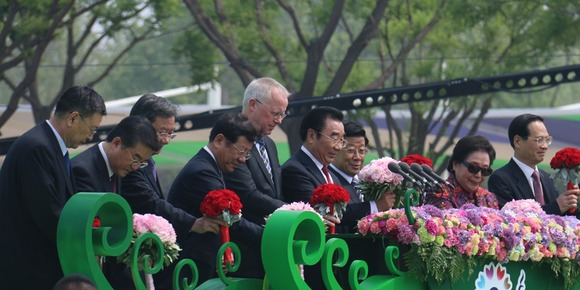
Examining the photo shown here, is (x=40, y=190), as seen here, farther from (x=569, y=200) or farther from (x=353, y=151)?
(x=569, y=200)

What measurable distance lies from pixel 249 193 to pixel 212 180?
0.33 m

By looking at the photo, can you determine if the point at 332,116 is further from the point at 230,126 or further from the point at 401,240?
the point at 401,240

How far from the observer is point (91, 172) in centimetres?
632

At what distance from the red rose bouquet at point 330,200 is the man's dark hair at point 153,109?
1233 millimetres

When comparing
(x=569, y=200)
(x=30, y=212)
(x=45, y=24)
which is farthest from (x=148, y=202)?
(x=45, y=24)

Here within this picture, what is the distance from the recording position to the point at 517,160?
343 inches

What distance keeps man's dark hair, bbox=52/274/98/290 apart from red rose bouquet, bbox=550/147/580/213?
13.0 feet

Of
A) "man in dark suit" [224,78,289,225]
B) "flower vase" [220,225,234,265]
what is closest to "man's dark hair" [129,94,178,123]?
"man in dark suit" [224,78,289,225]

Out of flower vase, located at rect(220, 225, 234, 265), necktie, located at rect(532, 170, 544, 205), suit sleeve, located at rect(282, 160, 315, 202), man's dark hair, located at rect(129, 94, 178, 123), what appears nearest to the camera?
flower vase, located at rect(220, 225, 234, 265)

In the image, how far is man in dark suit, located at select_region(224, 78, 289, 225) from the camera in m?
7.17

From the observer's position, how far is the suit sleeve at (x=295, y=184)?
25.0 feet

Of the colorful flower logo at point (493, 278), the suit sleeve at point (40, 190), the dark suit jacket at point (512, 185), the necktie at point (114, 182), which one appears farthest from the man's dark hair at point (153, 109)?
the dark suit jacket at point (512, 185)

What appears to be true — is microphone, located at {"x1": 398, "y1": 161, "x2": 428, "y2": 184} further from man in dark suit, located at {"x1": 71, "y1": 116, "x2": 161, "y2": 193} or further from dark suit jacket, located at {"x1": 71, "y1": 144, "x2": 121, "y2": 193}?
dark suit jacket, located at {"x1": 71, "y1": 144, "x2": 121, "y2": 193}

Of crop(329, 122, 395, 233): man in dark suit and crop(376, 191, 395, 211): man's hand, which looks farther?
crop(329, 122, 395, 233): man in dark suit
